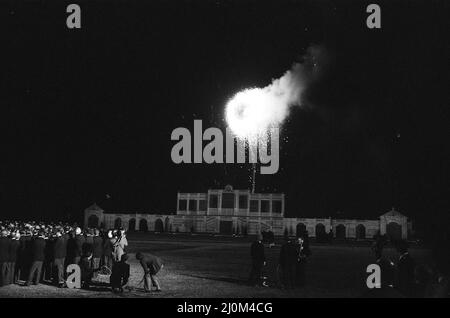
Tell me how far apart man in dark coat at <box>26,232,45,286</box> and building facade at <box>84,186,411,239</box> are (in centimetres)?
4335

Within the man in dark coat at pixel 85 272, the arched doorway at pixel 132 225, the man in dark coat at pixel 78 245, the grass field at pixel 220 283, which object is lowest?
the arched doorway at pixel 132 225

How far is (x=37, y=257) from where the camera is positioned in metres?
15.0

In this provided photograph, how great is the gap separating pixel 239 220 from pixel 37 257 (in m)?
47.7

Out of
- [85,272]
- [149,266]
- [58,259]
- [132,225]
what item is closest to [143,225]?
[132,225]

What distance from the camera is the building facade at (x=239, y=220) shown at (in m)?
59.9

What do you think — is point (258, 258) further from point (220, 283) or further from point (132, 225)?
point (132, 225)

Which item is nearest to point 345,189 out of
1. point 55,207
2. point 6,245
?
point 55,207

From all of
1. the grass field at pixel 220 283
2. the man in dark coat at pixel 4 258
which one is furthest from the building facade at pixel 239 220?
the man in dark coat at pixel 4 258

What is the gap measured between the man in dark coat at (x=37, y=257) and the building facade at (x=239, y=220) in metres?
43.3

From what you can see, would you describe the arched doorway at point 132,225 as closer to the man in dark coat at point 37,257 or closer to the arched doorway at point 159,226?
the arched doorway at point 159,226

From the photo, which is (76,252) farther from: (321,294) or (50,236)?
(321,294)

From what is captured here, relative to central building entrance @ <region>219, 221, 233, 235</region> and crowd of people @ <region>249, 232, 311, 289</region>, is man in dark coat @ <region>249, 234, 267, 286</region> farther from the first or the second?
central building entrance @ <region>219, 221, 233, 235</region>

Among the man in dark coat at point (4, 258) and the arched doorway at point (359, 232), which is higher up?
the man in dark coat at point (4, 258)
